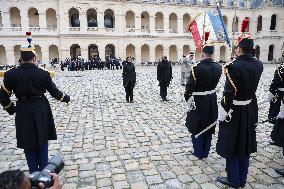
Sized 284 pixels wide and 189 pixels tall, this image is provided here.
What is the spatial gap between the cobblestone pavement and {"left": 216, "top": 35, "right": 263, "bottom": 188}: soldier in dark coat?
43 centimetres

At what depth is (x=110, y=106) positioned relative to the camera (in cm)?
1038

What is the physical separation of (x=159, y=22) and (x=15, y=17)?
2170 cm

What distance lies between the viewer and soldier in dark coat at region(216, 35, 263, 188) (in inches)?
152

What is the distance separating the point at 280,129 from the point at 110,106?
22.2ft

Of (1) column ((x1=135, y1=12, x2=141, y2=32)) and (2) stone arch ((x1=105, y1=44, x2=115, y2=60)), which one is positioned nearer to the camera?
(1) column ((x1=135, y1=12, x2=141, y2=32))

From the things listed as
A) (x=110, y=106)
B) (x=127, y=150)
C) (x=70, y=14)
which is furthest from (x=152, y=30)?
(x=127, y=150)

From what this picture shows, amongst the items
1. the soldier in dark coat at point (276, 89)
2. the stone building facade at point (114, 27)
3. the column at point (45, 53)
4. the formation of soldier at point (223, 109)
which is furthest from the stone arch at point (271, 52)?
the formation of soldier at point (223, 109)

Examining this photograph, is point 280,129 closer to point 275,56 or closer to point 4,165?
point 4,165

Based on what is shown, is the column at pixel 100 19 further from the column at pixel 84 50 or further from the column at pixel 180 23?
the column at pixel 180 23

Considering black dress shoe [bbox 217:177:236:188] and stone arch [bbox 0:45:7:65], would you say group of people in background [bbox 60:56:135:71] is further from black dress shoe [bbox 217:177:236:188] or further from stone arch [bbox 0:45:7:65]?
black dress shoe [bbox 217:177:236:188]

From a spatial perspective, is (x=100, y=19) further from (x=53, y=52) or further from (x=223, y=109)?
(x=223, y=109)

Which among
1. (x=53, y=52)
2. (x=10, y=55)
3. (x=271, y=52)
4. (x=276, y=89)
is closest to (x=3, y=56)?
(x=10, y=55)

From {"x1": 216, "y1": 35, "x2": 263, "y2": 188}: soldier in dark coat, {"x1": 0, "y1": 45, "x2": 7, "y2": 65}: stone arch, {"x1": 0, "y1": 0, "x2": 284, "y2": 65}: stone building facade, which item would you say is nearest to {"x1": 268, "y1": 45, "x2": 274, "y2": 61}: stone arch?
{"x1": 0, "y1": 0, "x2": 284, "y2": 65}: stone building facade

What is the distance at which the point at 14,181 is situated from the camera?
1656 millimetres
